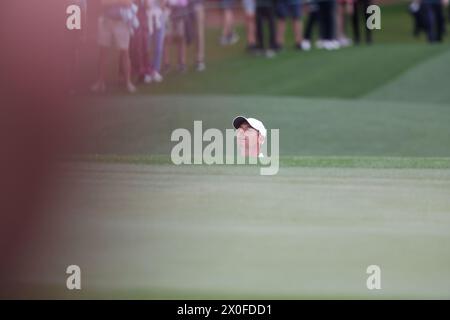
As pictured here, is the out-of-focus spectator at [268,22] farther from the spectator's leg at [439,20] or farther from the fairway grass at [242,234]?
the fairway grass at [242,234]

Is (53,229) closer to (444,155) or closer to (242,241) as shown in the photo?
(242,241)

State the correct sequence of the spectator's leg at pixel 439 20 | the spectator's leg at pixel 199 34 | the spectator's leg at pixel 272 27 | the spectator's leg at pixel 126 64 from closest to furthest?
1. the spectator's leg at pixel 126 64
2. the spectator's leg at pixel 199 34
3. the spectator's leg at pixel 272 27
4. the spectator's leg at pixel 439 20

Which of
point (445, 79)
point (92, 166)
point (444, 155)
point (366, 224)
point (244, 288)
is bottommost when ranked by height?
point (244, 288)

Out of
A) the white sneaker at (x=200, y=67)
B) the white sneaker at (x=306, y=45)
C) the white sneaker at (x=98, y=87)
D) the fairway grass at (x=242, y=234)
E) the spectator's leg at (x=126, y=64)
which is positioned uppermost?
the white sneaker at (x=306, y=45)

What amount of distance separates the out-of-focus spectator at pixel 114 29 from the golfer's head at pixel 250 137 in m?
1.16

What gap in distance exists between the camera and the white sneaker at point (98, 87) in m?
7.93

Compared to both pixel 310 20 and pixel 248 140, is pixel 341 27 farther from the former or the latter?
pixel 248 140

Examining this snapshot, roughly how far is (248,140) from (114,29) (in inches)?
61.0

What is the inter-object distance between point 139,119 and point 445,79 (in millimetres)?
5345

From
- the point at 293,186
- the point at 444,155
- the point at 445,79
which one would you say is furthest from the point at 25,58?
the point at 445,79

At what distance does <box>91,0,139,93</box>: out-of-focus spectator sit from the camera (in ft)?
25.3

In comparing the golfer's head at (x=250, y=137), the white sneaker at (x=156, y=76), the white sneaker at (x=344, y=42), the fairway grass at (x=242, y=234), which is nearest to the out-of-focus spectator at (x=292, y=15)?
the white sneaker at (x=344, y=42)

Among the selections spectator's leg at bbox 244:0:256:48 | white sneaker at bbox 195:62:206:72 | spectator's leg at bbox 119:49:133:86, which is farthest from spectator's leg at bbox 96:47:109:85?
spectator's leg at bbox 244:0:256:48

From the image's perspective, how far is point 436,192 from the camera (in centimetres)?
664
